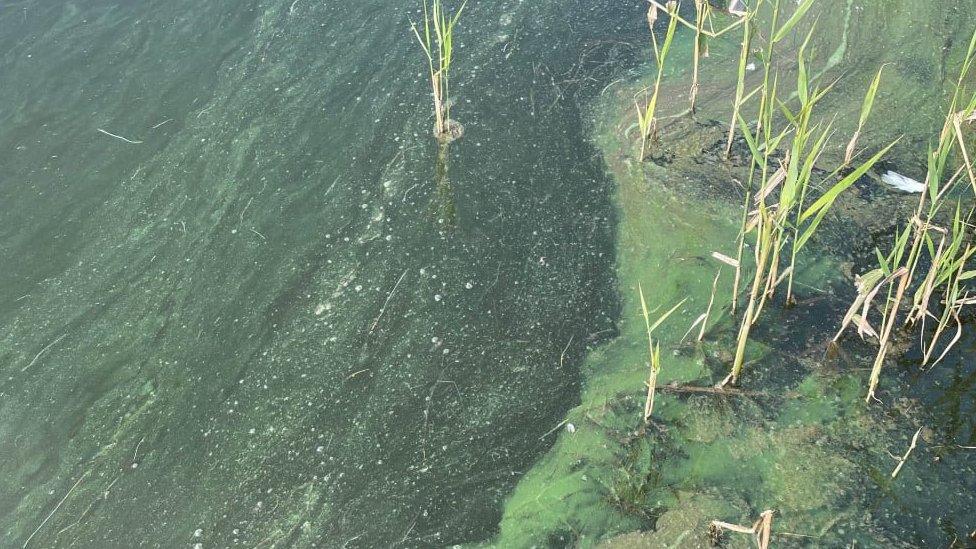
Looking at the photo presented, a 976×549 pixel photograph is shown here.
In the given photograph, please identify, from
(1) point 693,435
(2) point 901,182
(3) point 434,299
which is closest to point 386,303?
(3) point 434,299

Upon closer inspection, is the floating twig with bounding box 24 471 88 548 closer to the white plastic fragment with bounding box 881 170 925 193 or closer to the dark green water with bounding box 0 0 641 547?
the dark green water with bounding box 0 0 641 547

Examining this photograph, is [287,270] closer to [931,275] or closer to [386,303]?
[386,303]

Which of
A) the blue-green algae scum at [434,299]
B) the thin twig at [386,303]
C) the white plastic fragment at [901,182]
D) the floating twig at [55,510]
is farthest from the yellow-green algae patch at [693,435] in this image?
the floating twig at [55,510]

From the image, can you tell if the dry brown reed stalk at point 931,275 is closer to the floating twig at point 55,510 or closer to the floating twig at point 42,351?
the floating twig at point 55,510

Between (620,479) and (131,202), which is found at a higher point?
(131,202)

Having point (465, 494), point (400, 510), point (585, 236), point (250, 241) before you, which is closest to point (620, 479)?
point (465, 494)

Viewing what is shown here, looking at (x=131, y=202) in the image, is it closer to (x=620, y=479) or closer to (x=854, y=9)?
(x=620, y=479)

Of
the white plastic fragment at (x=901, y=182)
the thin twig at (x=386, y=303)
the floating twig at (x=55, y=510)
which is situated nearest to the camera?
the floating twig at (x=55, y=510)

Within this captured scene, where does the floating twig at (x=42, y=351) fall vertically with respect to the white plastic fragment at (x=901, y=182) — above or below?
below
